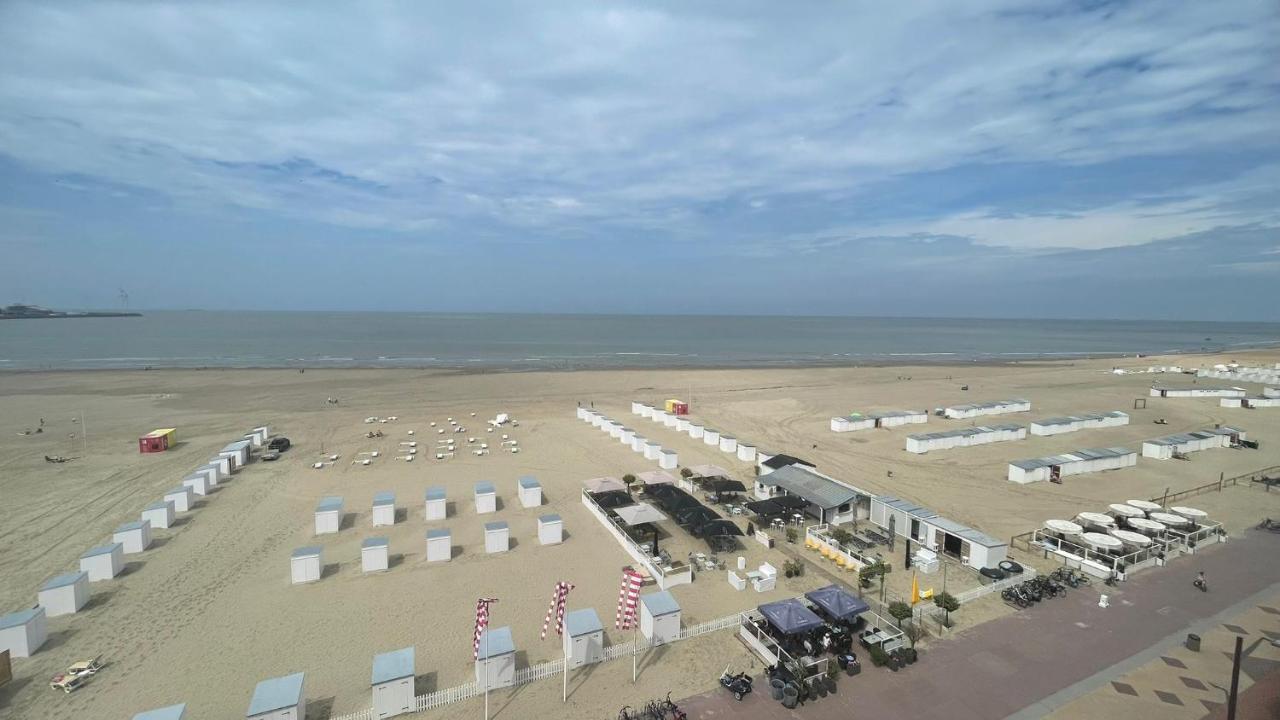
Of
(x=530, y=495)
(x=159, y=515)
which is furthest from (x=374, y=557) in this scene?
(x=159, y=515)

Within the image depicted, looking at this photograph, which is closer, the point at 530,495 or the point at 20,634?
the point at 20,634

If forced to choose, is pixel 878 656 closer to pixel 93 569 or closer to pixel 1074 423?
pixel 93 569

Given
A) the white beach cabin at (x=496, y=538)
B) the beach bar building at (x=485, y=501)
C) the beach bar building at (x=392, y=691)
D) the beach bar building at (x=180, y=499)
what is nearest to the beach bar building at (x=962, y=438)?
the beach bar building at (x=485, y=501)

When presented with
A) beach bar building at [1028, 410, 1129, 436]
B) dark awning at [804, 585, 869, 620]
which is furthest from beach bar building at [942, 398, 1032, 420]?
dark awning at [804, 585, 869, 620]

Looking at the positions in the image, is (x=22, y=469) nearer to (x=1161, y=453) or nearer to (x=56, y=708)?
(x=56, y=708)

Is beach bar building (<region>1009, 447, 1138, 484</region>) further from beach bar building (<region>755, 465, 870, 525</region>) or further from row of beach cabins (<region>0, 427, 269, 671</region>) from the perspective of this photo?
row of beach cabins (<region>0, 427, 269, 671</region>)

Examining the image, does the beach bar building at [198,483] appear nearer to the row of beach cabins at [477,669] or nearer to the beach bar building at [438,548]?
the beach bar building at [438,548]
